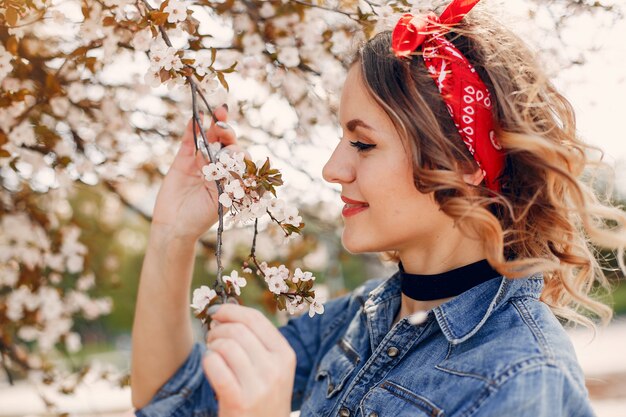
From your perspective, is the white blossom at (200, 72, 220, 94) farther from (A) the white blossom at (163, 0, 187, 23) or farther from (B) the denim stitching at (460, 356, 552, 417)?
(B) the denim stitching at (460, 356, 552, 417)

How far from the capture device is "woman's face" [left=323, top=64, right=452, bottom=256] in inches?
60.4

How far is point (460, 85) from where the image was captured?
60.2 inches

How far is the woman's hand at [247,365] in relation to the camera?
114cm

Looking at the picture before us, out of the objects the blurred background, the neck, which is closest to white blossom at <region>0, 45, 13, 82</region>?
the blurred background

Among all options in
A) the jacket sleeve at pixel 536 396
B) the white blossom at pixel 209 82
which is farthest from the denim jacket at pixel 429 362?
the white blossom at pixel 209 82

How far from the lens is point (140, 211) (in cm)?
260

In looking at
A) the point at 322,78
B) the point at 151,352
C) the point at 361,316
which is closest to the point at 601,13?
the point at 322,78

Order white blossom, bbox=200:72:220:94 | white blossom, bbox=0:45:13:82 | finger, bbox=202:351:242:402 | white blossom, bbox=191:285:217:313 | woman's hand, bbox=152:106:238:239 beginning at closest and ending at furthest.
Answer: finger, bbox=202:351:242:402 < white blossom, bbox=191:285:217:313 < white blossom, bbox=200:72:220:94 < white blossom, bbox=0:45:13:82 < woman's hand, bbox=152:106:238:239

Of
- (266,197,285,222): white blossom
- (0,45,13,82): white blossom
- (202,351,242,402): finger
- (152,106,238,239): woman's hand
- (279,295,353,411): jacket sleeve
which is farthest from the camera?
(279,295,353,411): jacket sleeve

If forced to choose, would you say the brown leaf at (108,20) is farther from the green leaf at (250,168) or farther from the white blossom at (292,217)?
the white blossom at (292,217)

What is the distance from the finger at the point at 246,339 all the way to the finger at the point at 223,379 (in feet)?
0.16

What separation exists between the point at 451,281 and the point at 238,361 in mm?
670

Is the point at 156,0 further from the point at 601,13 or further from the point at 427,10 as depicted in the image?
the point at 601,13

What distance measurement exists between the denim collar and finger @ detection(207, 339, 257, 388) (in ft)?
1.71
